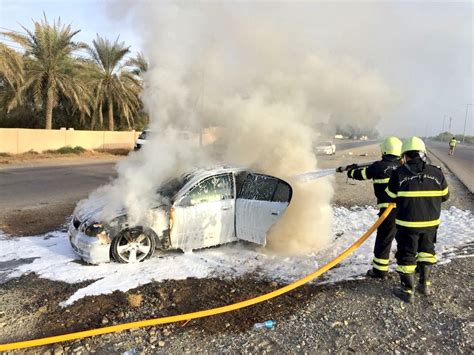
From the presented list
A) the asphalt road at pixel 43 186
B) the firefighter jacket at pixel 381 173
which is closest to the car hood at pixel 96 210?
the firefighter jacket at pixel 381 173

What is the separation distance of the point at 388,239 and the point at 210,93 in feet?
14.5

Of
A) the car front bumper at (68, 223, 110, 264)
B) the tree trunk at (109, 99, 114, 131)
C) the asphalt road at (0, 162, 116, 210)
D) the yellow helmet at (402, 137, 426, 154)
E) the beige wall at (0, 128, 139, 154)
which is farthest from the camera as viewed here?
the tree trunk at (109, 99, 114, 131)

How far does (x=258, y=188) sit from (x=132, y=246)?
6.76 feet

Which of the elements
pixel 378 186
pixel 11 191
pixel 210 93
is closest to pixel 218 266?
pixel 378 186

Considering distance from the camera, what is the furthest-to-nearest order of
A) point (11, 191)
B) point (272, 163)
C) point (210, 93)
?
point (11, 191) → point (210, 93) → point (272, 163)

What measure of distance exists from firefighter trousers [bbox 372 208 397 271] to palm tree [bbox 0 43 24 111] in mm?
21340

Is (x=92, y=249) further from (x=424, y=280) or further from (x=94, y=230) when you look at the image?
(x=424, y=280)

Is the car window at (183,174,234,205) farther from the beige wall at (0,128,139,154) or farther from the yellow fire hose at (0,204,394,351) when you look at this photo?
the beige wall at (0,128,139,154)

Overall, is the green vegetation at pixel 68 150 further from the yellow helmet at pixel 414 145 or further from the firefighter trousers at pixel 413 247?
the firefighter trousers at pixel 413 247

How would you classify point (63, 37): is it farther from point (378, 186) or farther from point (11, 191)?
point (378, 186)

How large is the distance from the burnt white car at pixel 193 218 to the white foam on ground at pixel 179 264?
21cm

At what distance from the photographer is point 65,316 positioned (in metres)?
4.02

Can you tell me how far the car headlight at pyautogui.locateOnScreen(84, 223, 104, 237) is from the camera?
5276mm

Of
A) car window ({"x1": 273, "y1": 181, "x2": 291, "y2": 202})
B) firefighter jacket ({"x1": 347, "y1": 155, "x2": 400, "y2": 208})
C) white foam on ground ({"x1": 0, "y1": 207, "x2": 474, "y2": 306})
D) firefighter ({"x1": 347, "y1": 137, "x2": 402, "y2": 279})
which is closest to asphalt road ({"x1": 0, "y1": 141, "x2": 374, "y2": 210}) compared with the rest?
white foam on ground ({"x1": 0, "y1": 207, "x2": 474, "y2": 306})
